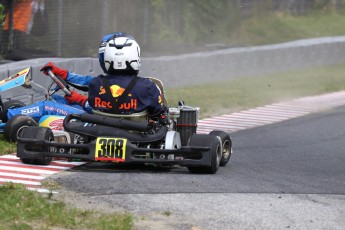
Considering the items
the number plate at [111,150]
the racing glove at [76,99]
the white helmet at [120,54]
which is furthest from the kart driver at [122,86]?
the racing glove at [76,99]

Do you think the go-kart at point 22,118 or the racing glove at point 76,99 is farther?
the racing glove at point 76,99

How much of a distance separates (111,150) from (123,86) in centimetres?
72

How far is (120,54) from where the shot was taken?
9.32 m

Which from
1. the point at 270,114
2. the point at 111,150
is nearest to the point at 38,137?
the point at 111,150

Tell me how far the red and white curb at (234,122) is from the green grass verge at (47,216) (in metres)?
0.72

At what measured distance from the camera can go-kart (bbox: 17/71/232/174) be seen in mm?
8945

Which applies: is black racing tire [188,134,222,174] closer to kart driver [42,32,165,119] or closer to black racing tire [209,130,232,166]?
black racing tire [209,130,232,166]

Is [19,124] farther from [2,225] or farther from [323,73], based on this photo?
[323,73]

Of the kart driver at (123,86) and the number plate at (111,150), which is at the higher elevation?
the kart driver at (123,86)

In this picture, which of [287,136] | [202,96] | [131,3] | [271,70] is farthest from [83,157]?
[271,70]

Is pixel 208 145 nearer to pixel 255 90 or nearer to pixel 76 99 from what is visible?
pixel 76 99

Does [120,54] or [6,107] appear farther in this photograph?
[6,107]

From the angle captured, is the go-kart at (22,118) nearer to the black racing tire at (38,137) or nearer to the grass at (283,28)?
the black racing tire at (38,137)

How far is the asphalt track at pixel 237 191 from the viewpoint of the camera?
280 inches
